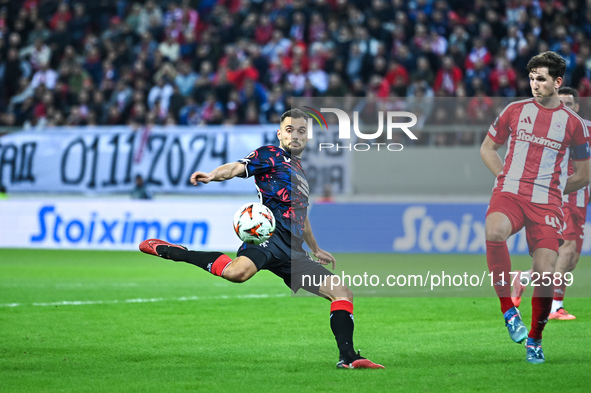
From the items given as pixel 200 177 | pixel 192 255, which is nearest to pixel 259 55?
pixel 192 255

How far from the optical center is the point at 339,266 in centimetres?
1038

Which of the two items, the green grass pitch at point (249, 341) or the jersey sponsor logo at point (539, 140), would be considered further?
the jersey sponsor logo at point (539, 140)

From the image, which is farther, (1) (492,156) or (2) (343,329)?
(1) (492,156)

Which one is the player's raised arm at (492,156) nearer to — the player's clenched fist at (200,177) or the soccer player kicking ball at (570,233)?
the soccer player kicking ball at (570,233)

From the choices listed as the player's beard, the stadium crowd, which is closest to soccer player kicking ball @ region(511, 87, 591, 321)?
the player's beard

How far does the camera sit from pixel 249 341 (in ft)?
26.5

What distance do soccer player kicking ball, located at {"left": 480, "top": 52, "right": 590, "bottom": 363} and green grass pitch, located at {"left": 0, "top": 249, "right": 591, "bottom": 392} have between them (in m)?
0.56

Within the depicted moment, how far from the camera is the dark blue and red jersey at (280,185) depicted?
22.1ft

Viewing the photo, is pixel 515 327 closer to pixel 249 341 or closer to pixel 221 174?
pixel 221 174

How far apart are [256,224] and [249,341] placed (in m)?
1.86

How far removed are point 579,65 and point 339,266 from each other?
8.37 meters

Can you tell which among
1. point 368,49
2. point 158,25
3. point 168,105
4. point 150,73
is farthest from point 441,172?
point 158,25

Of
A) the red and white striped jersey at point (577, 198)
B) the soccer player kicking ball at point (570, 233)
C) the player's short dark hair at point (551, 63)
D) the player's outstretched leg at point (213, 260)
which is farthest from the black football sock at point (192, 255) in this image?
the red and white striped jersey at point (577, 198)

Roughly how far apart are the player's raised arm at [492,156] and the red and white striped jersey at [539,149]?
0.16 ft
